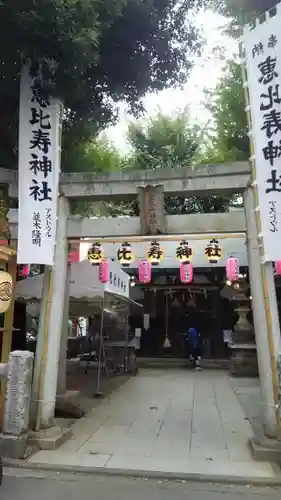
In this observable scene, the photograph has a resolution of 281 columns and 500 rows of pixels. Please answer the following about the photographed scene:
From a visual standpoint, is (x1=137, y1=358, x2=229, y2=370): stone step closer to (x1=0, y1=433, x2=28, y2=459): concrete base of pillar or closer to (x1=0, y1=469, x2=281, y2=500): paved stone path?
(x1=0, y1=433, x2=28, y2=459): concrete base of pillar

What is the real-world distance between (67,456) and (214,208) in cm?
1541

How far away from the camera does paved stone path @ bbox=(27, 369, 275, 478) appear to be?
5883 millimetres

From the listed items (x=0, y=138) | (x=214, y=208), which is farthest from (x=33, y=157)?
(x=214, y=208)

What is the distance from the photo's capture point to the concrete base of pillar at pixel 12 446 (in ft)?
19.4

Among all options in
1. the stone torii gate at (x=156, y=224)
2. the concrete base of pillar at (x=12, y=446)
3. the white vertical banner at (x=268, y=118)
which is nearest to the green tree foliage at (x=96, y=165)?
the stone torii gate at (x=156, y=224)

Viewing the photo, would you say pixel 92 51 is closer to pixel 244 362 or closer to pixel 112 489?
pixel 112 489

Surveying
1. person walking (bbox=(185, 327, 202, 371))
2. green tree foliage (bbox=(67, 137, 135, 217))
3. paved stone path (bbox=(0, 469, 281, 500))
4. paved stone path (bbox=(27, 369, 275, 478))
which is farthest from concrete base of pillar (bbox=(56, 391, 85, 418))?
person walking (bbox=(185, 327, 202, 371))

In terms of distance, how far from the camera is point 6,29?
6289mm

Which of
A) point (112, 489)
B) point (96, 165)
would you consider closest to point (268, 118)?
point (112, 489)

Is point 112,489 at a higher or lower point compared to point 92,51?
lower

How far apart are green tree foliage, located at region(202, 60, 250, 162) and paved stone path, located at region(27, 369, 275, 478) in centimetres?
675

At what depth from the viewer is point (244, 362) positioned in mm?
15258

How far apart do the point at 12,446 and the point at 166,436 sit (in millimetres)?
2684

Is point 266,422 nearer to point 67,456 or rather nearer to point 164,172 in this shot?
point 67,456
